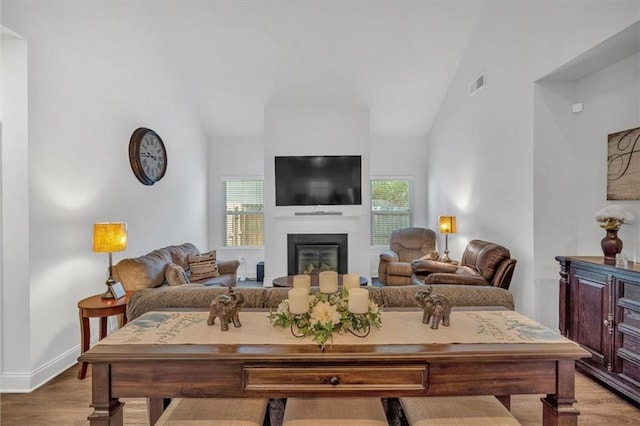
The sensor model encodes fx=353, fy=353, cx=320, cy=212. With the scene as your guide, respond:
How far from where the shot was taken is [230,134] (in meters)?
6.64

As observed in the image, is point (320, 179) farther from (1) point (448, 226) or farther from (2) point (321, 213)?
(1) point (448, 226)

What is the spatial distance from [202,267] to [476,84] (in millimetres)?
4389

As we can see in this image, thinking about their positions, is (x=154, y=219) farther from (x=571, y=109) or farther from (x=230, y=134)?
(x=571, y=109)

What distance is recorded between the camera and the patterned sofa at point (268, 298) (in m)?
2.02

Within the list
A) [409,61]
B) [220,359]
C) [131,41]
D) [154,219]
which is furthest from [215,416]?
[409,61]

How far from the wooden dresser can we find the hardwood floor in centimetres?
12

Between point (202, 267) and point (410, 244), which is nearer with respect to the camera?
point (202, 267)

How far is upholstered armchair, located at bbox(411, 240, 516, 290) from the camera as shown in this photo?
10.9 feet

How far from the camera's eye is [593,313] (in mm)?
2697

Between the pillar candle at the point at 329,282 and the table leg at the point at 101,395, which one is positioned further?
the pillar candle at the point at 329,282

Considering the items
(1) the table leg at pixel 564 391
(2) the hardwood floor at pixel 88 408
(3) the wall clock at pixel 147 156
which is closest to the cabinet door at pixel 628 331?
(2) the hardwood floor at pixel 88 408

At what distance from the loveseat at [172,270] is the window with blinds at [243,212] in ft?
5.74

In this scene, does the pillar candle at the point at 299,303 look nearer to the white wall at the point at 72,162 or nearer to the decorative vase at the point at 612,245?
the white wall at the point at 72,162

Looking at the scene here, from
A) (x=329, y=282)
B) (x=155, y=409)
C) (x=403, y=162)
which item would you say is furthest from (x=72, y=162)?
(x=403, y=162)
